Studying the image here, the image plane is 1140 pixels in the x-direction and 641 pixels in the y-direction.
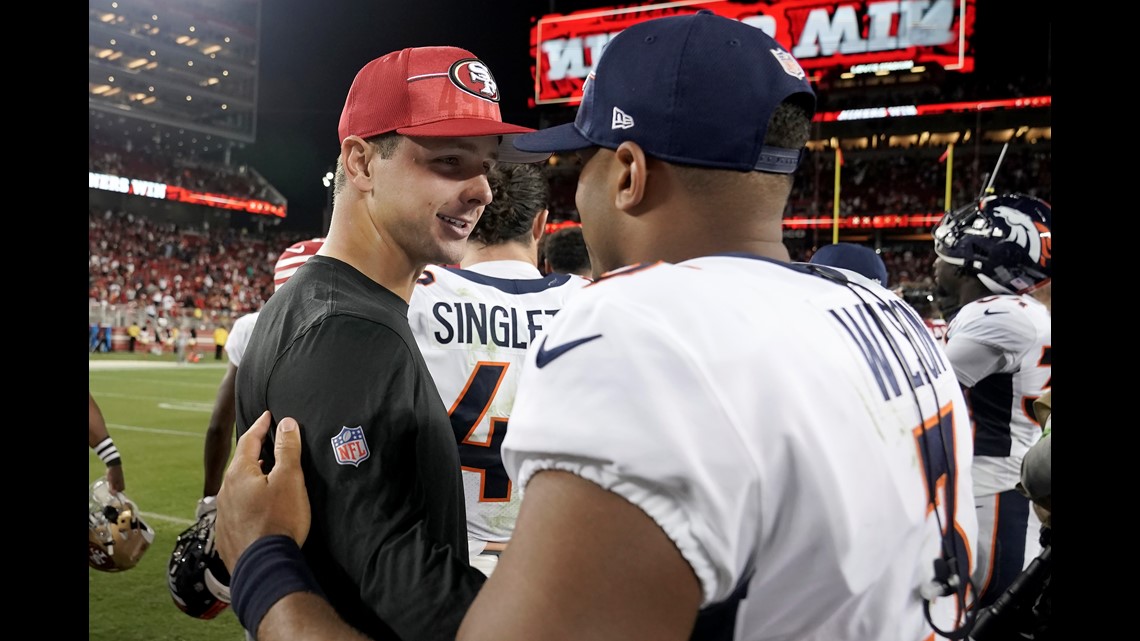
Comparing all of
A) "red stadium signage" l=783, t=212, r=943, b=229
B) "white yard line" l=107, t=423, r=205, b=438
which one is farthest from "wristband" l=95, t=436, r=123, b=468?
"red stadium signage" l=783, t=212, r=943, b=229

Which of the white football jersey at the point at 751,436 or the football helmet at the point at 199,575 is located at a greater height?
the white football jersey at the point at 751,436

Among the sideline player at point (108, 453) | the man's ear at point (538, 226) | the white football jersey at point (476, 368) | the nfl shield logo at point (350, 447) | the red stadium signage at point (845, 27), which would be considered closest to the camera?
the nfl shield logo at point (350, 447)

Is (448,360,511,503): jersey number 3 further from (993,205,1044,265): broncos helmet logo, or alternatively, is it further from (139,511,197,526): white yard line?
(139,511,197,526): white yard line

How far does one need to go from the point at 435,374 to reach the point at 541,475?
2.01 metres

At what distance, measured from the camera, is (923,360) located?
1238mm

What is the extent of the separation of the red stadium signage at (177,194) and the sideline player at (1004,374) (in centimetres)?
3880

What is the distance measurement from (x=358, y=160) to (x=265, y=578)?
3.23ft

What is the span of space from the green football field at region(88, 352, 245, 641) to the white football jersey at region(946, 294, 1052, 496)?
3.78m

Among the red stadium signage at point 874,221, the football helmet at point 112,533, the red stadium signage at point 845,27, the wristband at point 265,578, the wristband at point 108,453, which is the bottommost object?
the football helmet at point 112,533

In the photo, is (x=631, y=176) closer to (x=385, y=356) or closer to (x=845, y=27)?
(x=385, y=356)

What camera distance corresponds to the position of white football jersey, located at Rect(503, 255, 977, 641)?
2.94 ft

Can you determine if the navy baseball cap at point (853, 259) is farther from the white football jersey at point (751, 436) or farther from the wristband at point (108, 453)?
the wristband at point (108, 453)

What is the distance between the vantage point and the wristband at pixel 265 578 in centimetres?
127

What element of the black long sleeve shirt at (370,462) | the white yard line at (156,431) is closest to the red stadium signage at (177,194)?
Answer: the white yard line at (156,431)
